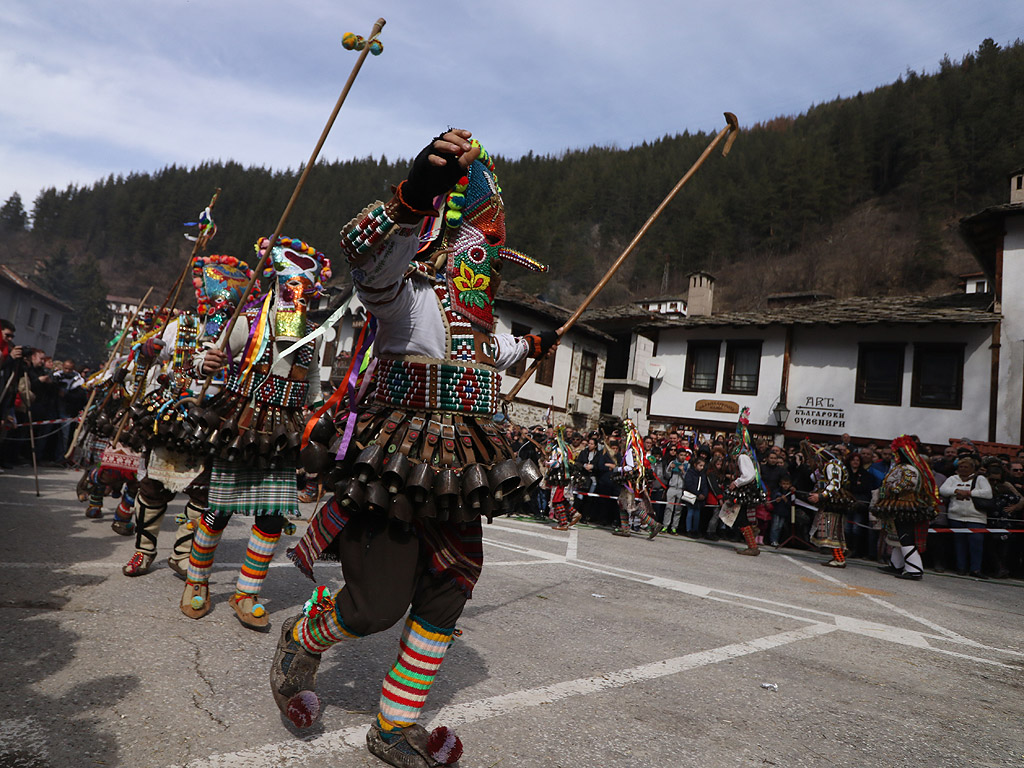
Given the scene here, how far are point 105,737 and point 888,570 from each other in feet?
36.4

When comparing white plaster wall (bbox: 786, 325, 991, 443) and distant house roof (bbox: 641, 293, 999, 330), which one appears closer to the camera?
white plaster wall (bbox: 786, 325, 991, 443)

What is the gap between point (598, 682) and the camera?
349cm

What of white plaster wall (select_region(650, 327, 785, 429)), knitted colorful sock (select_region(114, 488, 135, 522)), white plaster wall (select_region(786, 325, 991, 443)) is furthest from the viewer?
white plaster wall (select_region(650, 327, 785, 429))

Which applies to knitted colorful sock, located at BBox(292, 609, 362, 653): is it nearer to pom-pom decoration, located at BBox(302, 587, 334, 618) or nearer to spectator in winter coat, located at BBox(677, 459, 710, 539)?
pom-pom decoration, located at BBox(302, 587, 334, 618)

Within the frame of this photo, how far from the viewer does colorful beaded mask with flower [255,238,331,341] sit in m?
4.66

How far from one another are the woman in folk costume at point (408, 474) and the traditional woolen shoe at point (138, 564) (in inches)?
111

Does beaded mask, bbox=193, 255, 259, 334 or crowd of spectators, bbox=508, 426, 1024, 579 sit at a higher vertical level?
beaded mask, bbox=193, 255, 259, 334

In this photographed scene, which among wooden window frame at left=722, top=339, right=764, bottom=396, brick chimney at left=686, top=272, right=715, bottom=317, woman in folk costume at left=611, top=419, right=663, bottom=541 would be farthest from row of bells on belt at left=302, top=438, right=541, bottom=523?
brick chimney at left=686, top=272, right=715, bottom=317

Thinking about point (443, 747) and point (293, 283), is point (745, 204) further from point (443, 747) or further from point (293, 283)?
point (443, 747)

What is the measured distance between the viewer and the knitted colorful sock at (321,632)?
8.13 feet

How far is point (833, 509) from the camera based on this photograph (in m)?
10.7

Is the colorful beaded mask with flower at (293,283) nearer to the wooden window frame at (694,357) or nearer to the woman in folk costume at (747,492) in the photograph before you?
the woman in folk costume at (747,492)

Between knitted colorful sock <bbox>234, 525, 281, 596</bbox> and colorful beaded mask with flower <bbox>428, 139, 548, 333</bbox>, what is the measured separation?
2244 mm

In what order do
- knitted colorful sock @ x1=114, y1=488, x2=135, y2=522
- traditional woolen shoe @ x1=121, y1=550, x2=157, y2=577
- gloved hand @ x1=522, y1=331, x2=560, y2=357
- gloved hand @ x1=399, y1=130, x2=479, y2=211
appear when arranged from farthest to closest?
knitted colorful sock @ x1=114, y1=488, x2=135, y2=522 < traditional woolen shoe @ x1=121, y1=550, x2=157, y2=577 < gloved hand @ x1=522, y1=331, x2=560, y2=357 < gloved hand @ x1=399, y1=130, x2=479, y2=211
